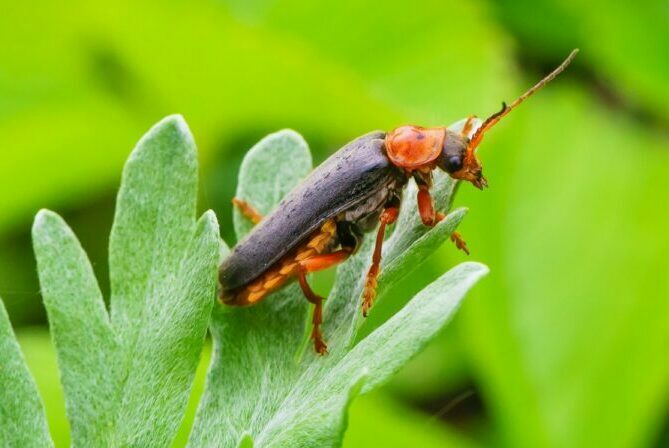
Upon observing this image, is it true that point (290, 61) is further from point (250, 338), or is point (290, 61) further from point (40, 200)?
point (250, 338)

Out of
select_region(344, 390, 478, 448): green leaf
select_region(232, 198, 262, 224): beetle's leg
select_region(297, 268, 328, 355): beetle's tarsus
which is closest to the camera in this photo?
select_region(297, 268, 328, 355): beetle's tarsus

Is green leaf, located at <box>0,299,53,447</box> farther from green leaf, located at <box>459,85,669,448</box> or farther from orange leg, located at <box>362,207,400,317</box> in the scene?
green leaf, located at <box>459,85,669,448</box>

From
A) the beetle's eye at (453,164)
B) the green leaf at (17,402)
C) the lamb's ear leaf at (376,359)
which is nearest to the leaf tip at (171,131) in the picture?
the green leaf at (17,402)

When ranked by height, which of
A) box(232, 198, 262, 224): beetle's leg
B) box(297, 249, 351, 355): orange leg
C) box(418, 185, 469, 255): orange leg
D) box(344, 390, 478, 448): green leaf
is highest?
box(418, 185, 469, 255): orange leg

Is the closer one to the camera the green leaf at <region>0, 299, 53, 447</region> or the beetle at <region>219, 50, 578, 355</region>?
the green leaf at <region>0, 299, 53, 447</region>

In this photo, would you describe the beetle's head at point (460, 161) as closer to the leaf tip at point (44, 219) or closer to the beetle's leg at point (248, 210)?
the beetle's leg at point (248, 210)

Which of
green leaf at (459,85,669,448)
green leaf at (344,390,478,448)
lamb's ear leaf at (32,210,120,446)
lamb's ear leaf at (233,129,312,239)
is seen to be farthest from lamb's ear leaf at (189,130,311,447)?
green leaf at (459,85,669,448)

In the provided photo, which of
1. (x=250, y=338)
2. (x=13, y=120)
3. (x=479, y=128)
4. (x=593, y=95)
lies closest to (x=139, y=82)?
(x=13, y=120)
